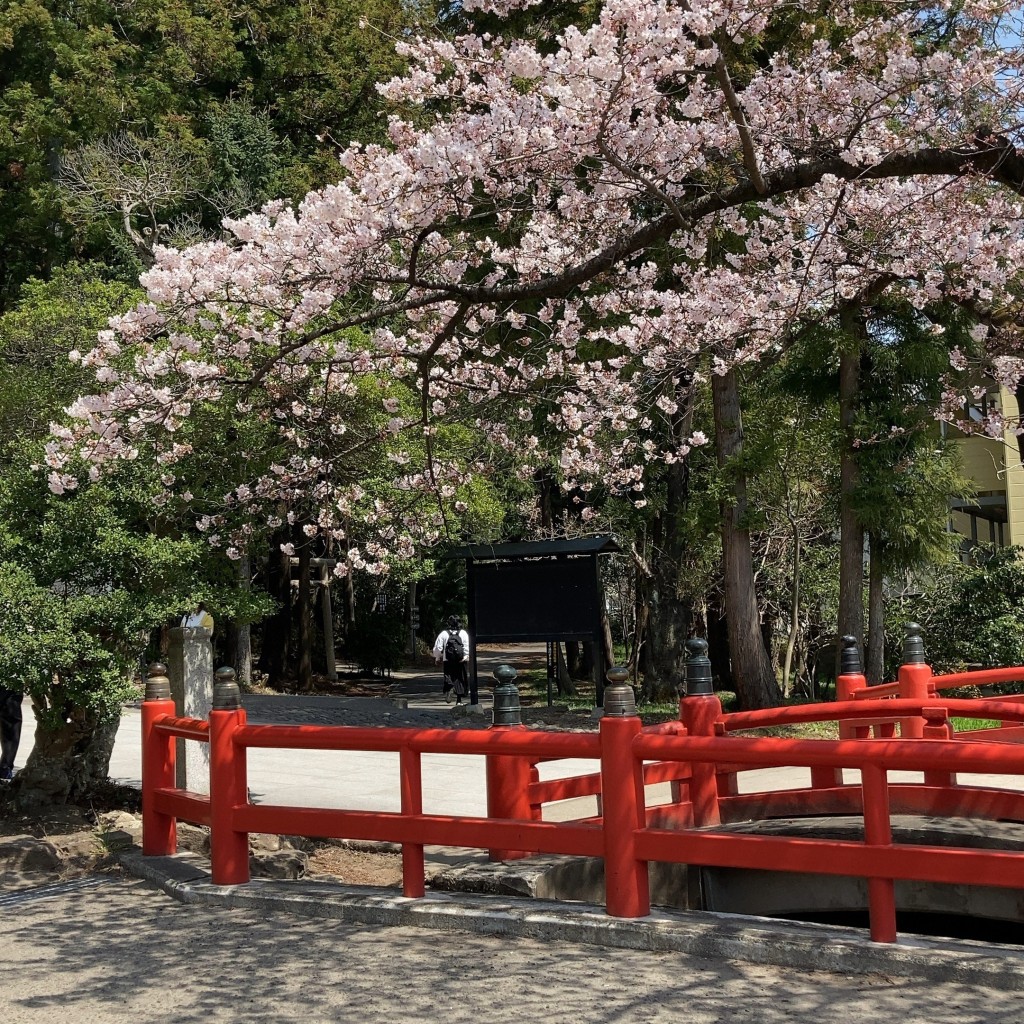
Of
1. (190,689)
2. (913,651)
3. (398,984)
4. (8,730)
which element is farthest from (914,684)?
(8,730)

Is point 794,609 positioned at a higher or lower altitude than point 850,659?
higher

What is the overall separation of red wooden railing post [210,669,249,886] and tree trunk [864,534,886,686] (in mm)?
12567

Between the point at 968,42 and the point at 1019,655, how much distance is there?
14.7 meters

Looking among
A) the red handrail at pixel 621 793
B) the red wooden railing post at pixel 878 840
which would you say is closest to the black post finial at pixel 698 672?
the red handrail at pixel 621 793

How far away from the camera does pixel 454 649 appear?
23.2m

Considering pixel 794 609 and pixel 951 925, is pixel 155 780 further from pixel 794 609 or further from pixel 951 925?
pixel 794 609

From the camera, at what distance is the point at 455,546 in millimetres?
19469

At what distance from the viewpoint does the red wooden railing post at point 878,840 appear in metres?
5.16

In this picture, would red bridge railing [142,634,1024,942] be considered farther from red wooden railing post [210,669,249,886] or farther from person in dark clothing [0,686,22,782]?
person in dark clothing [0,686,22,782]

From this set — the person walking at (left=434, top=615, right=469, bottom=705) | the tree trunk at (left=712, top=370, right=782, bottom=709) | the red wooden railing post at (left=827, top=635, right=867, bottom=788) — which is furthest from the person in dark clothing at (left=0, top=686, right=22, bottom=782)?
the person walking at (left=434, top=615, right=469, bottom=705)

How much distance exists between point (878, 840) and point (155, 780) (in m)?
4.68

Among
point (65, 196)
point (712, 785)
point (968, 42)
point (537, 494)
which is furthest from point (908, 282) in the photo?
point (65, 196)

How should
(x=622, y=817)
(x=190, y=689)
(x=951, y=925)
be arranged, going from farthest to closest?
(x=190, y=689)
(x=951, y=925)
(x=622, y=817)

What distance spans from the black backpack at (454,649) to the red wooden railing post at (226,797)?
1623 cm
